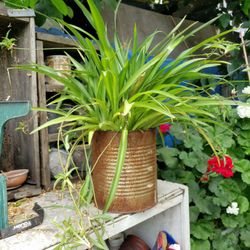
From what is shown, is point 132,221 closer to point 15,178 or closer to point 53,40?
point 15,178

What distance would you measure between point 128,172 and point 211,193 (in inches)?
30.6

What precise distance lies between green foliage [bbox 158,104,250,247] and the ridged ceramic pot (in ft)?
1.61

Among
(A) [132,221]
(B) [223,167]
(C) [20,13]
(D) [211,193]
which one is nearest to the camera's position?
(A) [132,221]

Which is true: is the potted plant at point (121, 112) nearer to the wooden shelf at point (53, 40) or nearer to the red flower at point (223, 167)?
the wooden shelf at point (53, 40)

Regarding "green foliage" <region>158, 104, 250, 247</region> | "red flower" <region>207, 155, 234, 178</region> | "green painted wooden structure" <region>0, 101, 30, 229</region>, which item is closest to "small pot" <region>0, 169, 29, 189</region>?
"green painted wooden structure" <region>0, 101, 30, 229</region>

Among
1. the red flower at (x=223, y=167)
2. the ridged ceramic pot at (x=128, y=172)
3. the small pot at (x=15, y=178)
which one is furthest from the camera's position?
the red flower at (x=223, y=167)

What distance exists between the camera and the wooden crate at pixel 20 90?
90 cm

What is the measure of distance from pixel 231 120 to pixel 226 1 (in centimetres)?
136

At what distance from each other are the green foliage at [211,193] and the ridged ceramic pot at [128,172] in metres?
0.49

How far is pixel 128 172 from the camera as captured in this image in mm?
743

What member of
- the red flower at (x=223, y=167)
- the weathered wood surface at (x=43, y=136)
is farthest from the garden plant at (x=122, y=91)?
the red flower at (x=223, y=167)

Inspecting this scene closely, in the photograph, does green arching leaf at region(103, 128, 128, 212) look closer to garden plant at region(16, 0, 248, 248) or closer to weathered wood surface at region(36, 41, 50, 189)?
garden plant at region(16, 0, 248, 248)

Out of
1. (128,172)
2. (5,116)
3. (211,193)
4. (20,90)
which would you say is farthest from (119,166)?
(211,193)

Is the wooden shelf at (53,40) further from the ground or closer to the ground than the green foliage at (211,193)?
further from the ground
